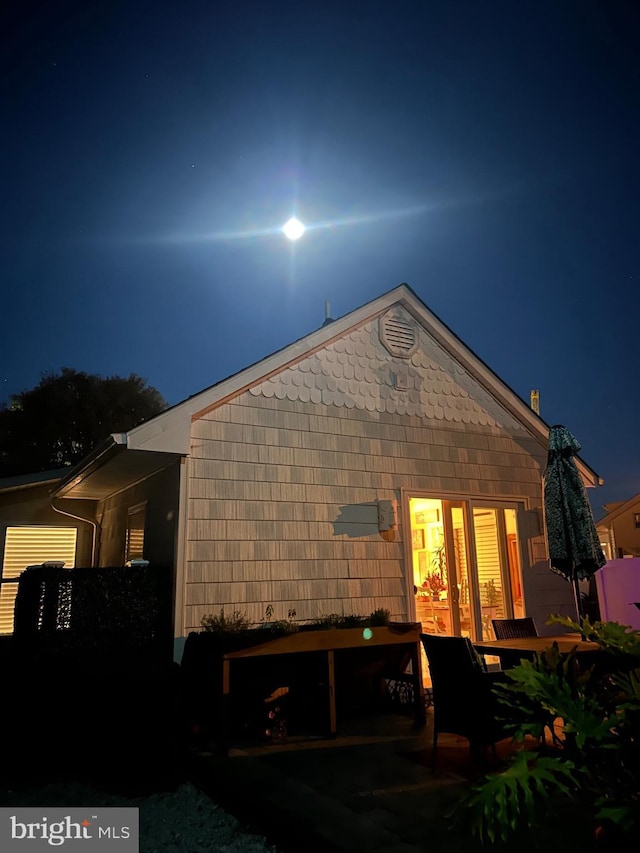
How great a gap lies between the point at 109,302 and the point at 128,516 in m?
132

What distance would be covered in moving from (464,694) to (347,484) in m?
3.37

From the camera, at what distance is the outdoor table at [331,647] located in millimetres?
5273

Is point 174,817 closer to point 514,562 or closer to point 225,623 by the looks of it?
point 225,623

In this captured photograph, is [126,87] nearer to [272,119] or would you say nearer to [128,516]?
[272,119]

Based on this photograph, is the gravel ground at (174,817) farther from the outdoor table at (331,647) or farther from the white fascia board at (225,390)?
the white fascia board at (225,390)

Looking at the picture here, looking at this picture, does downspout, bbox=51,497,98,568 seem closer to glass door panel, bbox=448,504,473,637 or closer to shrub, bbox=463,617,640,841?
glass door panel, bbox=448,504,473,637

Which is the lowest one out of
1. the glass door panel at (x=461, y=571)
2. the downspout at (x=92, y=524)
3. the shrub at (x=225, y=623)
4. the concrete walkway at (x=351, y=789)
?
the concrete walkway at (x=351, y=789)

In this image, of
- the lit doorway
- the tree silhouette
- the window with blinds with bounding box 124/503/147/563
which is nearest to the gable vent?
the lit doorway

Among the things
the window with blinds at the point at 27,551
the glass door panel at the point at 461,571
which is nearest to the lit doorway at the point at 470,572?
the glass door panel at the point at 461,571

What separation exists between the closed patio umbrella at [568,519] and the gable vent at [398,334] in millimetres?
2498

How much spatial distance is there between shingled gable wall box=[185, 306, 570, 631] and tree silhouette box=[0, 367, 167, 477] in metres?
19.2

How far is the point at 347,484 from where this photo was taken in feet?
24.2

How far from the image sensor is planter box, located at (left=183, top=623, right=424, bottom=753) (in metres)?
5.33

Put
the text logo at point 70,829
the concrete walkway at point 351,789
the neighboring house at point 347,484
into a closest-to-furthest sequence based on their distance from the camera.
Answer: the concrete walkway at point 351,789, the text logo at point 70,829, the neighboring house at point 347,484
